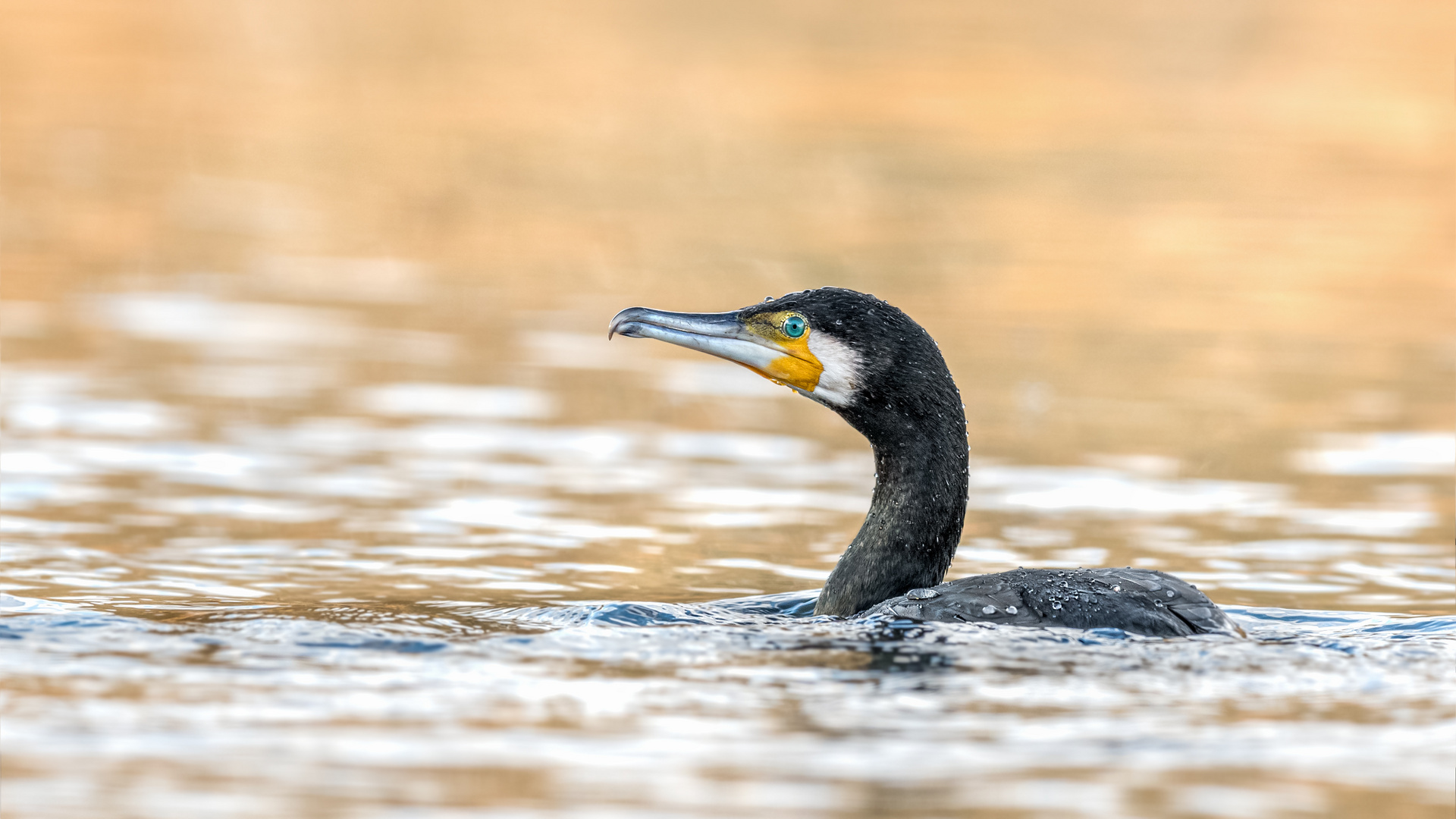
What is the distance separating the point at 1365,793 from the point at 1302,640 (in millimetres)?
1366

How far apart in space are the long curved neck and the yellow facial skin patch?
225 millimetres

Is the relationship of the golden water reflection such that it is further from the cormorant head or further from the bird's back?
the cormorant head

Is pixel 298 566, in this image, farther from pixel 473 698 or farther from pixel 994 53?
pixel 994 53

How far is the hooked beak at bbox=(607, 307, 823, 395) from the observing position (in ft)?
Answer: 23.4

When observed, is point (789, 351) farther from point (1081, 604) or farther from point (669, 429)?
point (669, 429)

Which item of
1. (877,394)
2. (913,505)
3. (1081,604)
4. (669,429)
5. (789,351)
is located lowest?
(1081,604)

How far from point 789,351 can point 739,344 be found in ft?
0.58

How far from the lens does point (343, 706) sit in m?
5.52

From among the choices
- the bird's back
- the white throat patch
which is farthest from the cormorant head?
the bird's back

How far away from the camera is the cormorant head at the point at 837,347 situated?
278 inches

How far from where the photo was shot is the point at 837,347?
7102 mm

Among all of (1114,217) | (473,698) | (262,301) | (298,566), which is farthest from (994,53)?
(473,698)

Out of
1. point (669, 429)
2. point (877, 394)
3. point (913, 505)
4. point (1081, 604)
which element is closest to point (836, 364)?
point (877, 394)

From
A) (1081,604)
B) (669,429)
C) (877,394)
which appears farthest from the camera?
(669,429)
